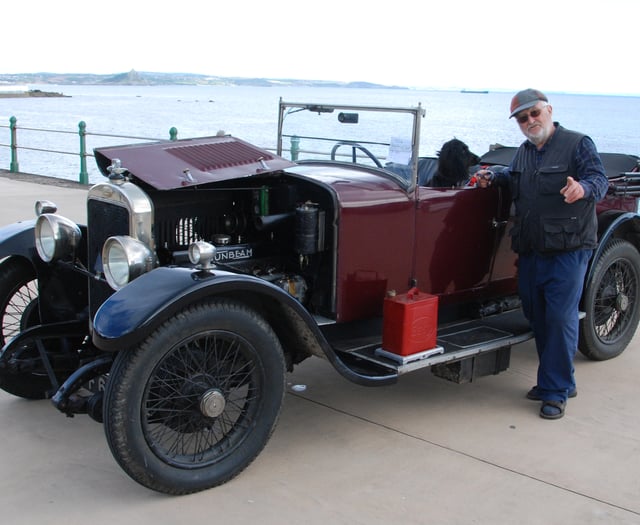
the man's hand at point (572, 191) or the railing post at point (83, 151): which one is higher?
the man's hand at point (572, 191)

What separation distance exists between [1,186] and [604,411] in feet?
35.9

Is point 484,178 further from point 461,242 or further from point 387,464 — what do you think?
point 387,464

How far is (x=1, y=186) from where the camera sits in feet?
40.2

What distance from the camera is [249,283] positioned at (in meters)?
3.07

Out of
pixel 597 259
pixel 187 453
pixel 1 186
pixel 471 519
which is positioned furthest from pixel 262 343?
pixel 1 186

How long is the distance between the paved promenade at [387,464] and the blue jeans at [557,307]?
179mm

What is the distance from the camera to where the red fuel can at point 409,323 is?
3.66 m

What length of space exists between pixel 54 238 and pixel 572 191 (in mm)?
2638

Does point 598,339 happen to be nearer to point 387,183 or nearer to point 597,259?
point 597,259

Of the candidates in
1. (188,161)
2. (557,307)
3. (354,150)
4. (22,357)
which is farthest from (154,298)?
(557,307)

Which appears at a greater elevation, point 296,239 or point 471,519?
point 296,239

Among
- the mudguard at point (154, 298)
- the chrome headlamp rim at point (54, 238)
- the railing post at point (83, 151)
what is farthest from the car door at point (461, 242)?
the railing post at point (83, 151)

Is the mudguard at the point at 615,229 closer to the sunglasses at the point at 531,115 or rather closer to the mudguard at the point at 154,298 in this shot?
the sunglasses at the point at 531,115

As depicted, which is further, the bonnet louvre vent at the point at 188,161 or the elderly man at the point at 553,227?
the elderly man at the point at 553,227
